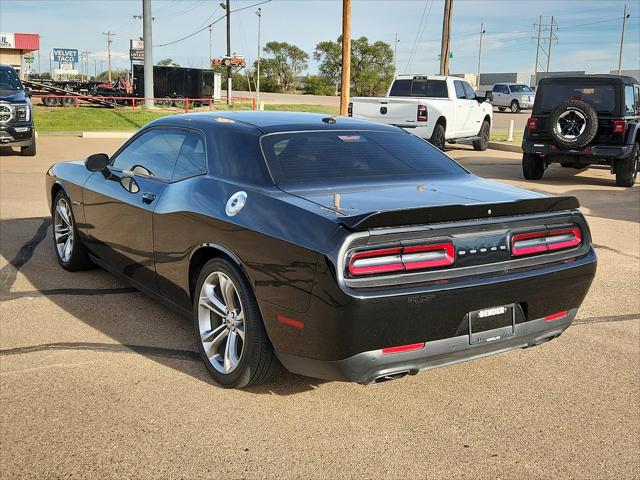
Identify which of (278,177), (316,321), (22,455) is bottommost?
(22,455)

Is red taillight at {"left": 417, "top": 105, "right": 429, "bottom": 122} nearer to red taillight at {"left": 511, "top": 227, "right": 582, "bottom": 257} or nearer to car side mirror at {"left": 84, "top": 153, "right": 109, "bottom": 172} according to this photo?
car side mirror at {"left": 84, "top": 153, "right": 109, "bottom": 172}

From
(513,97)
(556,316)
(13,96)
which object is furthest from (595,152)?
(513,97)

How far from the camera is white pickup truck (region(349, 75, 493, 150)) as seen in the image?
16.2 meters

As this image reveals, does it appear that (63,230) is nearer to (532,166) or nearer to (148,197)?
(148,197)

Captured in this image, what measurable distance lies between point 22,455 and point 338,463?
A: 1.46 meters

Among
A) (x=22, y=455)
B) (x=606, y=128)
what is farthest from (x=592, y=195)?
(x=22, y=455)

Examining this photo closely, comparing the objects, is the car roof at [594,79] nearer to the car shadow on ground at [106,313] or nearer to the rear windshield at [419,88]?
the rear windshield at [419,88]

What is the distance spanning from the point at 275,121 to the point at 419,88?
1419 cm

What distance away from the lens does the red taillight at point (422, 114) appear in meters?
16.1

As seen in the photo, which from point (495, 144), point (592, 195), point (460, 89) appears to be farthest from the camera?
point (495, 144)

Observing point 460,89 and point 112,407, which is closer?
point 112,407

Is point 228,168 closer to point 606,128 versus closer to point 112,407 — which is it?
point 112,407

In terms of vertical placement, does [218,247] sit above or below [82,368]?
above

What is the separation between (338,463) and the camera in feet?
10.4
